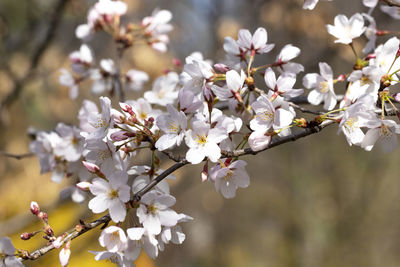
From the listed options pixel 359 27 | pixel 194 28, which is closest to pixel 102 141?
pixel 359 27

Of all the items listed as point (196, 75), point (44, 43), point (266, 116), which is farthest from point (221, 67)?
point (44, 43)

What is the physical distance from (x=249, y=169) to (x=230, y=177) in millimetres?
6275

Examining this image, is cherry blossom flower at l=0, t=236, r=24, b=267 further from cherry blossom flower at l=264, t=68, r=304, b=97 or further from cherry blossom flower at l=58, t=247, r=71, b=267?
cherry blossom flower at l=264, t=68, r=304, b=97

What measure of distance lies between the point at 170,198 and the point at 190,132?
6.7 inches

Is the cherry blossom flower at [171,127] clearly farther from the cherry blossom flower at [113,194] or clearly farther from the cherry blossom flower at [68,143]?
the cherry blossom flower at [68,143]

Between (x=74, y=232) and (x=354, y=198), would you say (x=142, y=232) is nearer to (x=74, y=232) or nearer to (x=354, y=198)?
(x=74, y=232)

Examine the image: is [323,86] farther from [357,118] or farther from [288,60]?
[357,118]

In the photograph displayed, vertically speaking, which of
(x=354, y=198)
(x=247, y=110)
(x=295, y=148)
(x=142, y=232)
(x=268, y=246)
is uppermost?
(x=247, y=110)

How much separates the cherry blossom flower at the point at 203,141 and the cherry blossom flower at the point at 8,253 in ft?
1.54

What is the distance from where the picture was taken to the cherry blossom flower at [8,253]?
919 mm

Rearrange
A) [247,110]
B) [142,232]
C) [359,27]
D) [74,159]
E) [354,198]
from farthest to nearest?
[354,198] → [74,159] → [359,27] → [247,110] → [142,232]

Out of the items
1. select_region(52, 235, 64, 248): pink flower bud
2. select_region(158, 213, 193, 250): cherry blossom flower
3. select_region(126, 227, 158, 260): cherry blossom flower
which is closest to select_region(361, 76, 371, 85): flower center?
select_region(158, 213, 193, 250): cherry blossom flower

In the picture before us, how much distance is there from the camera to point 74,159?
138 cm

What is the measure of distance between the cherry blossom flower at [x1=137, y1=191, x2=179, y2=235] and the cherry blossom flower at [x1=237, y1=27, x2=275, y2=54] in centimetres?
52
